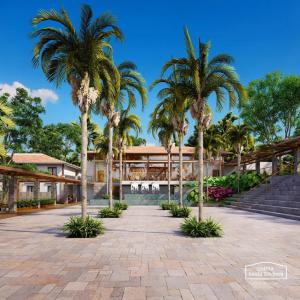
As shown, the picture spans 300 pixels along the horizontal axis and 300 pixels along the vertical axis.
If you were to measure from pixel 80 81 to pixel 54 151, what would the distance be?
40861 millimetres

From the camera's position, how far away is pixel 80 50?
10867 mm

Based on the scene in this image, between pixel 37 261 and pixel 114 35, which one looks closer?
pixel 37 261

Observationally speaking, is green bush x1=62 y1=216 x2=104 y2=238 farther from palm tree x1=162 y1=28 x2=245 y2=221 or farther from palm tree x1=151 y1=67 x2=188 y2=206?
palm tree x1=151 y1=67 x2=188 y2=206

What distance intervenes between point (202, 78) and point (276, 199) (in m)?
13.0

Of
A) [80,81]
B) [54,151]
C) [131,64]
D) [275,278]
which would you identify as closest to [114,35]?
[80,81]

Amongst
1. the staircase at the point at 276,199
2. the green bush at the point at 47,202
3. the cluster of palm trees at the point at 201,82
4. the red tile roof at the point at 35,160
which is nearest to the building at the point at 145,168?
the red tile roof at the point at 35,160

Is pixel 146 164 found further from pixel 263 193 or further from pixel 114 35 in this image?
pixel 114 35

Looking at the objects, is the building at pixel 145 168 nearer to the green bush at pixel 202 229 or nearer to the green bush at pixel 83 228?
the green bush at pixel 202 229

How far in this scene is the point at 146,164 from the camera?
1521 inches

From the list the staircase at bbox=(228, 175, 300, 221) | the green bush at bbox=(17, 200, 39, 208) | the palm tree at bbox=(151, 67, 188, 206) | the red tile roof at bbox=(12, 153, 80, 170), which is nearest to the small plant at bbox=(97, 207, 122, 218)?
the palm tree at bbox=(151, 67, 188, 206)

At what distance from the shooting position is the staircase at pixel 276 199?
58.0ft

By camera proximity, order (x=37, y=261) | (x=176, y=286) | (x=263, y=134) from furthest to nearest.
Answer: (x=263, y=134)
(x=37, y=261)
(x=176, y=286)

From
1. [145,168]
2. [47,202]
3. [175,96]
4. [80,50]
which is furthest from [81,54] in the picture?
[145,168]

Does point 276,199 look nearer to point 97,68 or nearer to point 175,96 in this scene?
point 175,96
